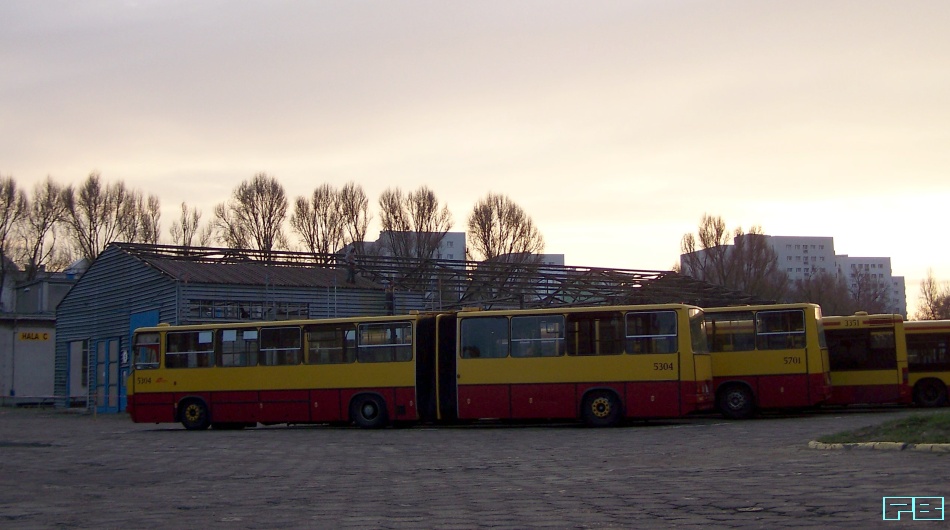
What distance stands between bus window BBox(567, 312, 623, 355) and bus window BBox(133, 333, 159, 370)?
1207 cm

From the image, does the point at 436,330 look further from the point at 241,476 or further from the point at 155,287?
the point at 155,287

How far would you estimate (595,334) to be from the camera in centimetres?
2361

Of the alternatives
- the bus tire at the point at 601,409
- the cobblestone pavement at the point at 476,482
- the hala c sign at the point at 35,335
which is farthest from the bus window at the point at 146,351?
the hala c sign at the point at 35,335

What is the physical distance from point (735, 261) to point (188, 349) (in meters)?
57.2

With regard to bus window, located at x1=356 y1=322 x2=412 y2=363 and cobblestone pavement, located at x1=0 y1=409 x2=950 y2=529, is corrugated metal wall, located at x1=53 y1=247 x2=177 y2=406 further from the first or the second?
cobblestone pavement, located at x1=0 y1=409 x2=950 y2=529

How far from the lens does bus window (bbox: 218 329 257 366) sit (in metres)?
26.6

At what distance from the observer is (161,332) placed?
2758cm

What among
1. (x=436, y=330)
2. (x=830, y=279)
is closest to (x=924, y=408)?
(x=436, y=330)

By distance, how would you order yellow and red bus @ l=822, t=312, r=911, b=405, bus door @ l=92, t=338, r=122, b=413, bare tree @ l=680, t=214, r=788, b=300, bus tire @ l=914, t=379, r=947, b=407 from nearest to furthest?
yellow and red bus @ l=822, t=312, r=911, b=405 → bus tire @ l=914, t=379, r=947, b=407 → bus door @ l=92, t=338, r=122, b=413 → bare tree @ l=680, t=214, r=788, b=300

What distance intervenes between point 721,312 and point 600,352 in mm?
4328

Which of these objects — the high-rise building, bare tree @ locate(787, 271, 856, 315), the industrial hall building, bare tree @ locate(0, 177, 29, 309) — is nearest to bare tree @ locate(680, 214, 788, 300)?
bare tree @ locate(787, 271, 856, 315)

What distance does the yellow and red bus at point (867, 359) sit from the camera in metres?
27.0

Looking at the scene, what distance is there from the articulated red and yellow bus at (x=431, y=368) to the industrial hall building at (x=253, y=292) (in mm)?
9131

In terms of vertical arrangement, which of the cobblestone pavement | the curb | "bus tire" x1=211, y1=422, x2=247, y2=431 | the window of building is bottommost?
"bus tire" x1=211, y1=422, x2=247, y2=431
